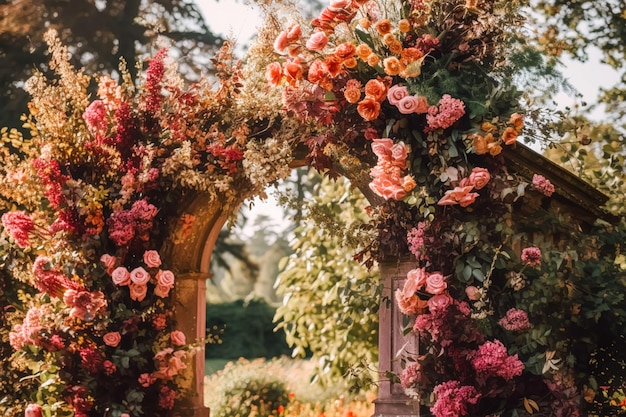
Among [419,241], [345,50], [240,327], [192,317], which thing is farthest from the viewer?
[240,327]

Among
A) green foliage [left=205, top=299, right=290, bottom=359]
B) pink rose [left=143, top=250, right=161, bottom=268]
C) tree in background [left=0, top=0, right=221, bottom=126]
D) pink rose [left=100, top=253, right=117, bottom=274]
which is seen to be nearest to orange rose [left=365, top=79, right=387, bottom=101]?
pink rose [left=143, top=250, right=161, bottom=268]

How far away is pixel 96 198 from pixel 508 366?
301cm

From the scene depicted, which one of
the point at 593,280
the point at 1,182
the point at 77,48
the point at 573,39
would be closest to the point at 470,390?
the point at 593,280

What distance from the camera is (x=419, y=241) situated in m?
4.89

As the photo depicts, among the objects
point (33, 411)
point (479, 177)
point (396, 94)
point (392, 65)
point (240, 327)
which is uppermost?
point (392, 65)

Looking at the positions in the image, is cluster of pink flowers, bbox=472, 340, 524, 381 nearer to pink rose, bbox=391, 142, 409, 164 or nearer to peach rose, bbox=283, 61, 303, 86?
pink rose, bbox=391, 142, 409, 164

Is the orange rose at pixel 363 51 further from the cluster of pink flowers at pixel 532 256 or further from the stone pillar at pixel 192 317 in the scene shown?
the stone pillar at pixel 192 317

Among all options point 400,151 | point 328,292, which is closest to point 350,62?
point 400,151

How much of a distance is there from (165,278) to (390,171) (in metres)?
1.87

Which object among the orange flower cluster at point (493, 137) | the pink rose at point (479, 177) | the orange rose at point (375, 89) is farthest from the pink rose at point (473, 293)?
the orange rose at point (375, 89)

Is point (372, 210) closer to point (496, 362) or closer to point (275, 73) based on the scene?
point (275, 73)

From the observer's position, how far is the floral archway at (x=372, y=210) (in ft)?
15.9

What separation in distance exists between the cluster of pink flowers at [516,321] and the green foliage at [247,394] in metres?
5.37

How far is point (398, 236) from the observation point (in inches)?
203
